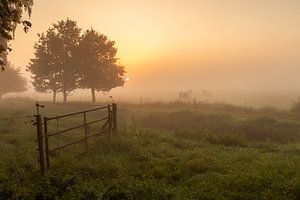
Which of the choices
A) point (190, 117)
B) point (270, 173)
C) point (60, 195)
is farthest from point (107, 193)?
point (190, 117)

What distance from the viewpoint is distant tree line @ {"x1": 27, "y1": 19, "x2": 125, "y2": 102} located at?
174 ft

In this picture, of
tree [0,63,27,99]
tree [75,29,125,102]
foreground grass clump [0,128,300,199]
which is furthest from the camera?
tree [0,63,27,99]

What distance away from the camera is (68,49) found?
53.9m

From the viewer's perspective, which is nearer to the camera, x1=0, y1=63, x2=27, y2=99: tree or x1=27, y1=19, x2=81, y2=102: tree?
x1=27, y1=19, x2=81, y2=102: tree

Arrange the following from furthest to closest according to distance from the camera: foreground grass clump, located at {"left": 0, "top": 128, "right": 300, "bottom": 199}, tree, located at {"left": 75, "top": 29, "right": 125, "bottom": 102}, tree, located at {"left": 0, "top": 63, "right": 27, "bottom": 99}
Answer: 1. tree, located at {"left": 0, "top": 63, "right": 27, "bottom": 99}
2. tree, located at {"left": 75, "top": 29, "right": 125, "bottom": 102}
3. foreground grass clump, located at {"left": 0, "top": 128, "right": 300, "bottom": 199}

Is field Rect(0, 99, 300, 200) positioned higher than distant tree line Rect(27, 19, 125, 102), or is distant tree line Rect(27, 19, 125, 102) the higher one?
distant tree line Rect(27, 19, 125, 102)

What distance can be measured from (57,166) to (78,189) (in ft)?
Answer: 10.8

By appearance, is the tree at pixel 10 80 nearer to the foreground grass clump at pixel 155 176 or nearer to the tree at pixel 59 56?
the tree at pixel 59 56

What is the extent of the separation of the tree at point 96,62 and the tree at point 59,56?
59.6 inches

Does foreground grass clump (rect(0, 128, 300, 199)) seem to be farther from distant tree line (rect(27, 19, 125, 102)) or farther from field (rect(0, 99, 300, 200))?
distant tree line (rect(27, 19, 125, 102))

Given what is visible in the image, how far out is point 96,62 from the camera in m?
53.1

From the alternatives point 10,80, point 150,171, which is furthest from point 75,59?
point 150,171

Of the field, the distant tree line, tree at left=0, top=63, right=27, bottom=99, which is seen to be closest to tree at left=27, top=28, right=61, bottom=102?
the distant tree line

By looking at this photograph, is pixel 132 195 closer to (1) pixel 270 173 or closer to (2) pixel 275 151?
(1) pixel 270 173
